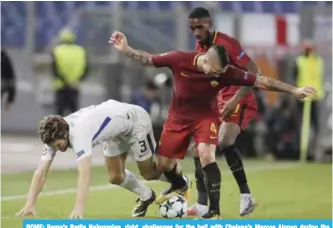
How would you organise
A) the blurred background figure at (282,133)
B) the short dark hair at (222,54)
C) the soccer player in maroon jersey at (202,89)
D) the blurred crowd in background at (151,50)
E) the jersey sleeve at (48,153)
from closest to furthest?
the jersey sleeve at (48,153), the short dark hair at (222,54), the soccer player in maroon jersey at (202,89), the blurred background figure at (282,133), the blurred crowd in background at (151,50)

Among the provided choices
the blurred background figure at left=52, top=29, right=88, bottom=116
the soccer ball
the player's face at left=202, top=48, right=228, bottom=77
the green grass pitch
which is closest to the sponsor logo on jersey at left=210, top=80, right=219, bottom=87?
the player's face at left=202, top=48, right=228, bottom=77

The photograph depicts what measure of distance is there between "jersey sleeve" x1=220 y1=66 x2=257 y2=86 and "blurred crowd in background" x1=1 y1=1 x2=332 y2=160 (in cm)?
662

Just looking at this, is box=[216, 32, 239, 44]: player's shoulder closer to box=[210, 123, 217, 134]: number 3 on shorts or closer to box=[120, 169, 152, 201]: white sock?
box=[210, 123, 217, 134]: number 3 on shorts

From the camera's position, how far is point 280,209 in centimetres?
1480

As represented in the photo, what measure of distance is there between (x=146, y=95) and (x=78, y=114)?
1102 cm

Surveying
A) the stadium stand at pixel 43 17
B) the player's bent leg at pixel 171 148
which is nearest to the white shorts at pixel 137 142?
the player's bent leg at pixel 171 148

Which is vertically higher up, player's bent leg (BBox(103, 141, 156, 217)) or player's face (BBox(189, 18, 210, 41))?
player's face (BBox(189, 18, 210, 41))

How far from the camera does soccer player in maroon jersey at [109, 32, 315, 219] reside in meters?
12.5

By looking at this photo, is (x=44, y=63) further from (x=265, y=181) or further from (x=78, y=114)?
(x=78, y=114)

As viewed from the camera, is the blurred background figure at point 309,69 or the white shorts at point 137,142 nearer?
the white shorts at point 137,142

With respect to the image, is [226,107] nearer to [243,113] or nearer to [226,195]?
[243,113]

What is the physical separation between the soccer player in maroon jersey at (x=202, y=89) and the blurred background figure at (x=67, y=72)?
11.4 m

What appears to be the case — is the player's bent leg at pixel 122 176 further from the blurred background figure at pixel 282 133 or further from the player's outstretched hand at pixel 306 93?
the blurred background figure at pixel 282 133

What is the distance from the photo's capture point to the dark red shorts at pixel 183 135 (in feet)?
41.5
